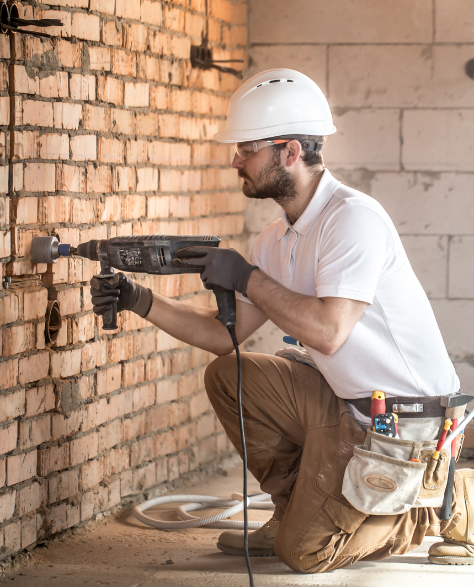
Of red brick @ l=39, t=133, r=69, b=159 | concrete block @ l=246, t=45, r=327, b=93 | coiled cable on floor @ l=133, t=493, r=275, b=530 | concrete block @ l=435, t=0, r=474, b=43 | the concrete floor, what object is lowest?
the concrete floor

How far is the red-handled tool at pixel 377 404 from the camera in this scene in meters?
1.84

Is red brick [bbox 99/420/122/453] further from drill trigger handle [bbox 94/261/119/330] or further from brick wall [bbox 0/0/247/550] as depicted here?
drill trigger handle [bbox 94/261/119/330]

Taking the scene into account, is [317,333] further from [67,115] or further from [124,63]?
[124,63]

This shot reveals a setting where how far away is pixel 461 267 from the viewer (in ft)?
9.98

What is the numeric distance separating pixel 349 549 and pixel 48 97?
1488 millimetres

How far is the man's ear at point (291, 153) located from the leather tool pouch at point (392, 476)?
78cm

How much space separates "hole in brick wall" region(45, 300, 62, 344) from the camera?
2.04 metres

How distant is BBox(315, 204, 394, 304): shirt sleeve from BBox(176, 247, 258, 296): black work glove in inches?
8.6

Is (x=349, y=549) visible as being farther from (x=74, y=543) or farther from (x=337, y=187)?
(x=337, y=187)

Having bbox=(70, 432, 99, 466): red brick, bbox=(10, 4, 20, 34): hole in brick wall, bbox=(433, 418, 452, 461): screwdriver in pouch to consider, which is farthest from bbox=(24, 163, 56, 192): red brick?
bbox=(433, 418, 452, 461): screwdriver in pouch

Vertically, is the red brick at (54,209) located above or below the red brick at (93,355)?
above

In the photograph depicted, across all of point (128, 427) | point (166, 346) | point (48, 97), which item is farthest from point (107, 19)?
point (128, 427)

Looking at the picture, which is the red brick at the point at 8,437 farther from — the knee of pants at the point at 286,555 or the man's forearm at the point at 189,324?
the knee of pants at the point at 286,555

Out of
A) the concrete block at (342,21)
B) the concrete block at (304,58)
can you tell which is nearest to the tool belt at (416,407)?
the concrete block at (304,58)
